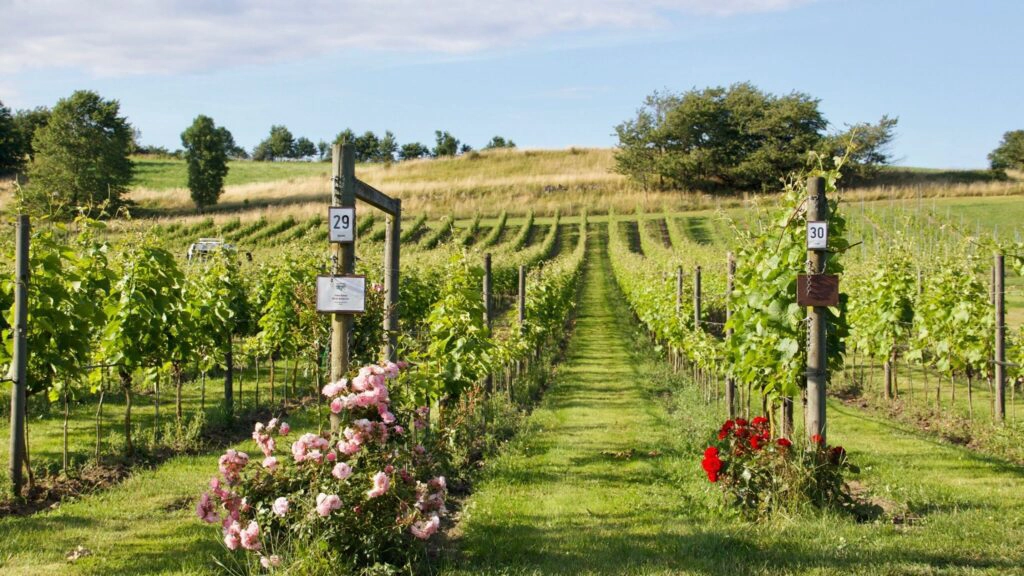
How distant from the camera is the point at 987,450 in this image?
8711 millimetres

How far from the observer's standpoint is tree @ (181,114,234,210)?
54188 mm

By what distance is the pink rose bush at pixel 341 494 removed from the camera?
443 cm

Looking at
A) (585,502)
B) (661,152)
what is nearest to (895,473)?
(585,502)

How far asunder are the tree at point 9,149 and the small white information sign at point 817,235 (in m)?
63.4

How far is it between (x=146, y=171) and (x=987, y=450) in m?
73.0

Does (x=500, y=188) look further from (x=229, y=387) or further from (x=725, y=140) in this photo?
(x=229, y=387)

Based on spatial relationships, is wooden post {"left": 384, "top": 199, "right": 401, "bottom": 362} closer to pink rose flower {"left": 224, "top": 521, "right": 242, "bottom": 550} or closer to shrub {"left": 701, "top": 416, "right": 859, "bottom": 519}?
pink rose flower {"left": 224, "top": 521, "right": 242, "bottom": 550}

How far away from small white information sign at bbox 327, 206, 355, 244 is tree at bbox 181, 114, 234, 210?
52.3 metres

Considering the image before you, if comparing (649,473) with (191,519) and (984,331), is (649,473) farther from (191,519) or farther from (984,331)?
(984,331)

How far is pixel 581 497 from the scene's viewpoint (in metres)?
6.63

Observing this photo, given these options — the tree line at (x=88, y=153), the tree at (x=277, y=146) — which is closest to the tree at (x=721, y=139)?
the tree line at (x=88, y=153)

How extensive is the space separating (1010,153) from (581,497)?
Answer: 84.9m

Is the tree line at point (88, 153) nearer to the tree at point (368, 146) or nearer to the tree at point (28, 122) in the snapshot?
the tree at point (28, 122)

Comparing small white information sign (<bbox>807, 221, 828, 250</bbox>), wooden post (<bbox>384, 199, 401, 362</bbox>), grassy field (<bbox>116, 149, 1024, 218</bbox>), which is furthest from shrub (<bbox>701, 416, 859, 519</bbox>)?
grassy field (<bbox>116, 149, 1024, 218</bbox>)
